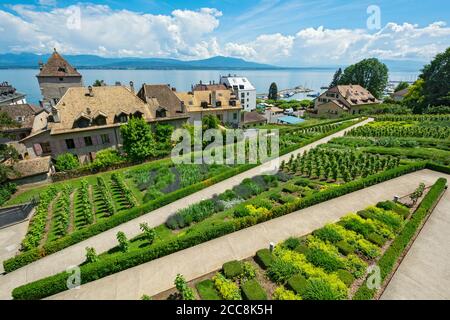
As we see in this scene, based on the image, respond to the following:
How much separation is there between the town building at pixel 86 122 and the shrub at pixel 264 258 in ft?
102

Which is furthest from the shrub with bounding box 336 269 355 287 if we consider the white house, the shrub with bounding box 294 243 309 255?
the white house

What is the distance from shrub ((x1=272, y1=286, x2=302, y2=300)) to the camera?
1111 cm

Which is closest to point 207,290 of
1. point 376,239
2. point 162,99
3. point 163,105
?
point 376,239

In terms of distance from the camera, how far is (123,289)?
40.2 ft

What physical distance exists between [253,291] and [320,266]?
442cm

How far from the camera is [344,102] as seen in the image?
64250 millimetres

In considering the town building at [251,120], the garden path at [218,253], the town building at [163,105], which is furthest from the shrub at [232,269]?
the town building at [251,120]

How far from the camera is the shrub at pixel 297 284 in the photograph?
37.4ft

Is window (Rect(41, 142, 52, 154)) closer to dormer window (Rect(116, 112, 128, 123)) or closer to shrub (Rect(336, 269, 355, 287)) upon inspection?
dormer window (Rect(116, 112, 128, 123))

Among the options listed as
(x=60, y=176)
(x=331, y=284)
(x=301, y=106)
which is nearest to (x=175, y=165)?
(x=60, y=176)

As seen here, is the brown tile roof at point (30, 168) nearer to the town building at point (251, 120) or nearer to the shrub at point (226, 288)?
the shrub at point (226, 288)

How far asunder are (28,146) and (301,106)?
9172 cm

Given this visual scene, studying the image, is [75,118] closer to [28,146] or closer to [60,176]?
[28,146]

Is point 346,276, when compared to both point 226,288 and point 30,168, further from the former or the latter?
point 30,168
